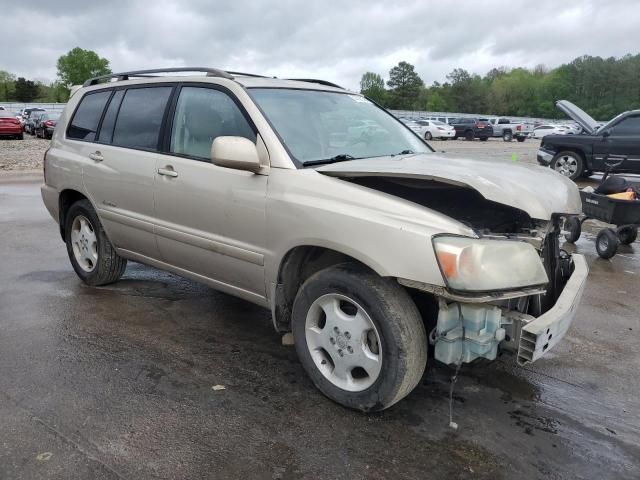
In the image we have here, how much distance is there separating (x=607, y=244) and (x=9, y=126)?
88.2 feet

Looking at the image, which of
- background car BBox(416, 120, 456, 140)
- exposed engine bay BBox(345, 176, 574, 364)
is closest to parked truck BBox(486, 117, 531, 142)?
background car BBox(416, 120, 456, 140)

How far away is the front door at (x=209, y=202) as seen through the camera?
3467 millimetres

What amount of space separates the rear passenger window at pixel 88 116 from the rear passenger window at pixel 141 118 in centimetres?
37

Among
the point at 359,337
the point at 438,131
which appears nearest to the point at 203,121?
the point at 359,337

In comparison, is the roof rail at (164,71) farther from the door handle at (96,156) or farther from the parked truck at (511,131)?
the parked truck at (511,131)

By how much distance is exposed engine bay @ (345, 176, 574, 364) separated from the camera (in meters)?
2.73

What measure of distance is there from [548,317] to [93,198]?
3763mm

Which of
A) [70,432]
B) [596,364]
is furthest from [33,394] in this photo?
[596,364]

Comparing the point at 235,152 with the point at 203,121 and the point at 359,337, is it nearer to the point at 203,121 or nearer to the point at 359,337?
the point at 203,121

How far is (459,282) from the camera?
255 cm

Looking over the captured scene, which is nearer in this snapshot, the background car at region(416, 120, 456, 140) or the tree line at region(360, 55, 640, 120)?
the background car at region(416, 120, 456, 140)

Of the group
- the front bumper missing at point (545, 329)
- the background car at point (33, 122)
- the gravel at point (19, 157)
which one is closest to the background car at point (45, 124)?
the background car at point (33, 122)

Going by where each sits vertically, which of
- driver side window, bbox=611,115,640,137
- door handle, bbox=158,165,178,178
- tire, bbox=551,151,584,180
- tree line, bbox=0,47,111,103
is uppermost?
tree line, bbox=0,47,111,103

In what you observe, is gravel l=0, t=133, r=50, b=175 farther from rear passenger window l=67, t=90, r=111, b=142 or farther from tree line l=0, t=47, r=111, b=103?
tree line l=0, t=47, r=111, b=103
